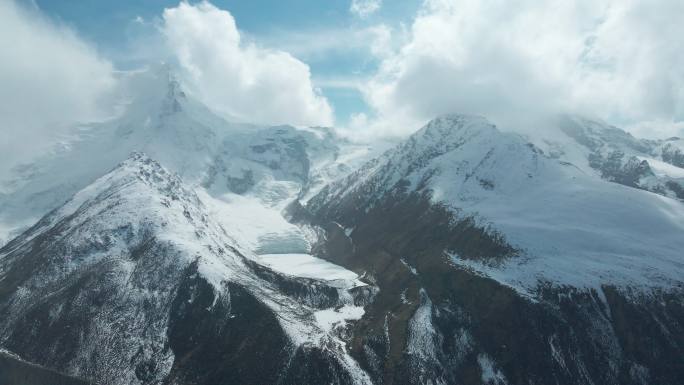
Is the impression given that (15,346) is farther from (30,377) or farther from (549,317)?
(549,317)

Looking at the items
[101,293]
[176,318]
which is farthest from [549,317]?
[101,293]

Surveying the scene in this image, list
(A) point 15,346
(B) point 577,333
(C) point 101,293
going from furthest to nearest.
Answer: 1. (C) point 101,293
2. (A) point 15,346
3. (B) point 577,333

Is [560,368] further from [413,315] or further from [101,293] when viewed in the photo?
[101,293]

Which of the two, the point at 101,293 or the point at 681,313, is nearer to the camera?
the point at 681,313

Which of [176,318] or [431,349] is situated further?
[176,318]

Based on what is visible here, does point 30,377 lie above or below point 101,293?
below

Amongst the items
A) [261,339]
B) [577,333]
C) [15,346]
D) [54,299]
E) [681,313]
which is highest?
[681,313]

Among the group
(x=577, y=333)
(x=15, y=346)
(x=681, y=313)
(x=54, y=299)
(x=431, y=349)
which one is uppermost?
(x=681, y=313)

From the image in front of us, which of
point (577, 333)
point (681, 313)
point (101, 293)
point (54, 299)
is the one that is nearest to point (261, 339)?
point (101, 293)

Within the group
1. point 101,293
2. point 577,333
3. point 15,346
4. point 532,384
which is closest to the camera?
point 532,384
